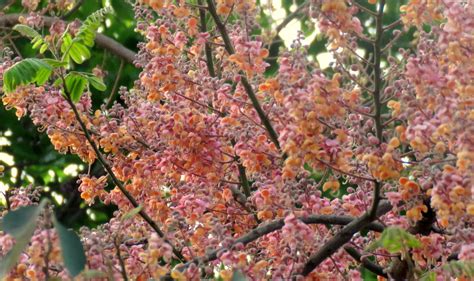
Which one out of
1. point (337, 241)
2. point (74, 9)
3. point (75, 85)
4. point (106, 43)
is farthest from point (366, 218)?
point (74, 9)

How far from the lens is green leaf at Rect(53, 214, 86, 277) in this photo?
1.93m

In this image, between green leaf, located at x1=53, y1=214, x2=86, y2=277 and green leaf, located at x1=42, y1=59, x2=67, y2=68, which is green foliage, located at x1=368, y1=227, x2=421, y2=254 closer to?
green leaf, located at x1=53, y1=214, x2=86, y2=277

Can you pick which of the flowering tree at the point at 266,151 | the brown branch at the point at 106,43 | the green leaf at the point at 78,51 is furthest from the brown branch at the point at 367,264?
the brown branch at the point at 106,43

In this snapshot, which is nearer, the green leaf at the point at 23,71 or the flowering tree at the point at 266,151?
the flowering tree at the point at 266,151

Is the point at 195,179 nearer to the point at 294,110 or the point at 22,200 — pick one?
the point at 22,200

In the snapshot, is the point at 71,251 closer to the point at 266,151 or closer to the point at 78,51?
the point at 266,151

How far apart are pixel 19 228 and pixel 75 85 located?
4.75 ft

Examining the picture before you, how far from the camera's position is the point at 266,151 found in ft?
9.65

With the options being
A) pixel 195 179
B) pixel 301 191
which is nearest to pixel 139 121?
pixel 195 179

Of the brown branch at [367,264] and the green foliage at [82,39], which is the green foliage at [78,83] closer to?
the green foliage at [82,39]

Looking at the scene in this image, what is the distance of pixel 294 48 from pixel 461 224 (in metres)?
0.60

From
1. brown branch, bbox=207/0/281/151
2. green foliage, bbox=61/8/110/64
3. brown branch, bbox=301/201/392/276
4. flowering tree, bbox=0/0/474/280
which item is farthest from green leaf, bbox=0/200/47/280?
green foliage, bbox=61/8/110/64

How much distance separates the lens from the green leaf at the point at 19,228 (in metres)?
1.85

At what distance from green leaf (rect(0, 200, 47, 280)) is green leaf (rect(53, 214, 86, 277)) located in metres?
0.07
